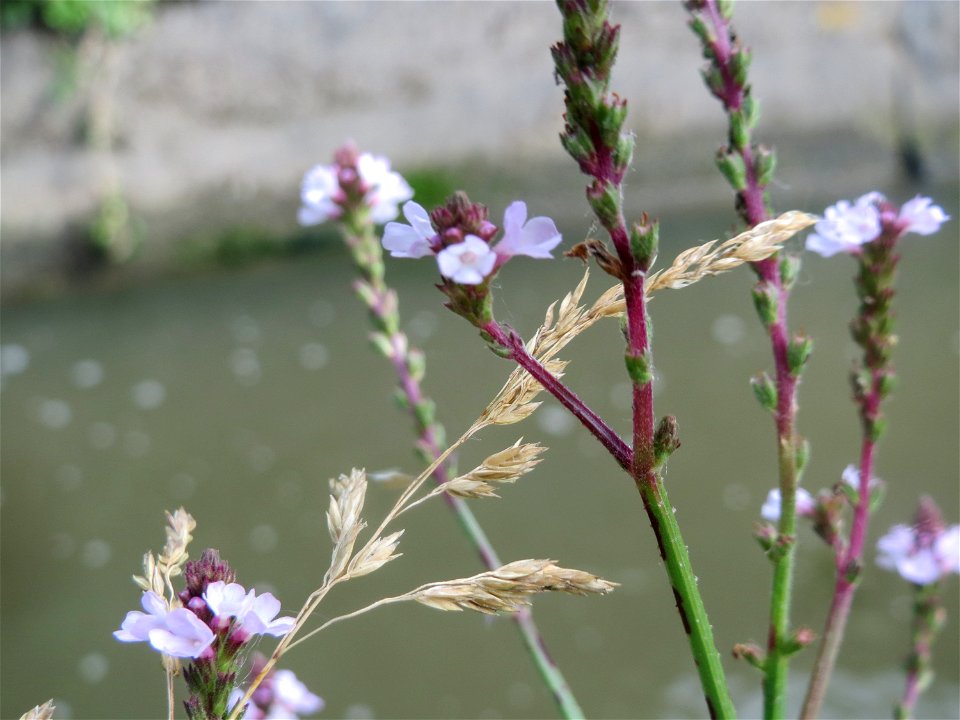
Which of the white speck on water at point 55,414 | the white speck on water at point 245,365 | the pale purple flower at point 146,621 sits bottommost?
the white speck on water at point 55,414

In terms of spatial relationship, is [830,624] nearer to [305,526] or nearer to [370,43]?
[305,526]

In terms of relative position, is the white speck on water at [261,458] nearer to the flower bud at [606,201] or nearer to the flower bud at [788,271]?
the flower bud at [788,271]

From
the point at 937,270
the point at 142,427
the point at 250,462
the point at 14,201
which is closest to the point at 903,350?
the point at 937,270

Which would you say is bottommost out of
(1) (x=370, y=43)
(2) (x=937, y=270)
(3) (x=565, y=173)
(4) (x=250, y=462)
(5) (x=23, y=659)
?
(5) (x=23, y=659)

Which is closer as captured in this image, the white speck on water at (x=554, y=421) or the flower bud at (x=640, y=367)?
the flower bud at (x=640, y=367)

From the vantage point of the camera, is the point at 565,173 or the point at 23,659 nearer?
the point at 23,659

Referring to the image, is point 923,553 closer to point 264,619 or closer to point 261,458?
point 264,619

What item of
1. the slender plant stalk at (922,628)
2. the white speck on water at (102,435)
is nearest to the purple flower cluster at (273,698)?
the slender plant stalk at (922,628)
